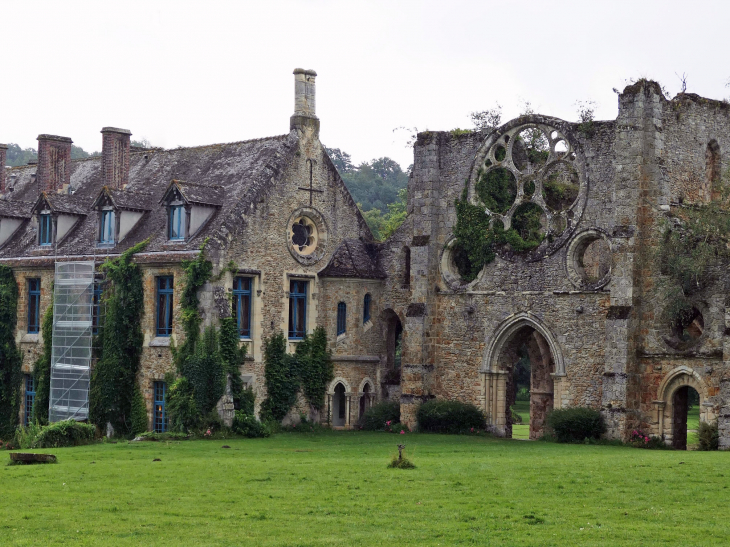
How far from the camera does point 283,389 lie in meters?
35.2

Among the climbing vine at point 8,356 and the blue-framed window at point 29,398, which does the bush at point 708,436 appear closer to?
the blue-framed window at point 29,398

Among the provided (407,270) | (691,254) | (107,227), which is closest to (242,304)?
(107,227)

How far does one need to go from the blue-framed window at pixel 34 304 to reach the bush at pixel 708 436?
70.3 ft

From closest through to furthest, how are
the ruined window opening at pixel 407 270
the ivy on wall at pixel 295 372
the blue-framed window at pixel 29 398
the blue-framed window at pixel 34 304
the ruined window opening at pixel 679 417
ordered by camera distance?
the ruined window opening at pixel 679 417, the ivy on wall at pixel 295 372, the ruined window opening at pixel 407 270, the blue-framed window at pixel 29 398, the blue-framed window at pixel 34 304

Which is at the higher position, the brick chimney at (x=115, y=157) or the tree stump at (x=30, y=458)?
the brick chimney at (x=115, y=157)

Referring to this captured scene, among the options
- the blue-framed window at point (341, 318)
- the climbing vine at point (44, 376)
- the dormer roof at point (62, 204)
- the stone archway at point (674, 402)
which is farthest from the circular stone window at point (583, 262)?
the climbing vine at point (44, 376)

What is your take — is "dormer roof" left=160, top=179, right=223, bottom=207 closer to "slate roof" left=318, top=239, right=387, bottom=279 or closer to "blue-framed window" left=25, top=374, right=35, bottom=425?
"slate roof" left=318, top=239, right=387, bottom=279

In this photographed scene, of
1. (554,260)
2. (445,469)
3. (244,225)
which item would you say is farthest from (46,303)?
(445,469)

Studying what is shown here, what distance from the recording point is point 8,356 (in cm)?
3928

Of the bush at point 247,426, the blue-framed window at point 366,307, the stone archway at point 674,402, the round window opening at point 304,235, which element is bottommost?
the bush at point 247,426

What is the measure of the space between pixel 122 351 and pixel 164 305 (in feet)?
6.36

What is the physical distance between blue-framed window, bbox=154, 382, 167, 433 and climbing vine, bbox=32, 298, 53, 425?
15.0 feet

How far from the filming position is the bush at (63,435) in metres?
30.6

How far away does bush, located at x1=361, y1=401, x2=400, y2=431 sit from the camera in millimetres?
36844
